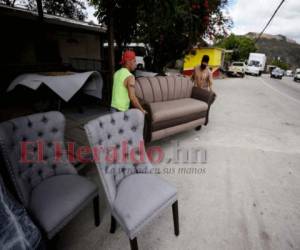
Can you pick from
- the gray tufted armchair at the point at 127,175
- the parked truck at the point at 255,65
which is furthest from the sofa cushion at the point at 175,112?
the parked truck at the point at 255,65

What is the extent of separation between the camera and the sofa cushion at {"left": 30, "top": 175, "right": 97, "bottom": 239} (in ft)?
4.03

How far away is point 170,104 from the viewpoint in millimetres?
3512

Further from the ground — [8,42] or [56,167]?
[8,42]

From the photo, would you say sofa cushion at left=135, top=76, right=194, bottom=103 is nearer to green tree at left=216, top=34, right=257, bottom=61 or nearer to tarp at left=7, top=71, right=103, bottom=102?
tarp at left=7, top=71, right=103, bottom=102

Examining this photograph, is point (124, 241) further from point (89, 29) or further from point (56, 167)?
point (89, 29)

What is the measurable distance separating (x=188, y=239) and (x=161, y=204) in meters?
0.54

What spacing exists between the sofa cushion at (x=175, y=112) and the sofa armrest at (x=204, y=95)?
0.54 feet

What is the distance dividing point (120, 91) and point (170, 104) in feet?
4.22

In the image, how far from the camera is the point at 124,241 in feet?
5.27

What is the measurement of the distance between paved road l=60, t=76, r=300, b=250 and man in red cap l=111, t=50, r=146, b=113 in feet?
3.67

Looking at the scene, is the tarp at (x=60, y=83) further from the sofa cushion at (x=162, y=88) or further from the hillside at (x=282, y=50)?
the hillside at (x=282, y=50)

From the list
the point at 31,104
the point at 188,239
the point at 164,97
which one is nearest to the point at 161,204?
the point at 188,239

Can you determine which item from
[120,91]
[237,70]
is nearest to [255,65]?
[237,70]

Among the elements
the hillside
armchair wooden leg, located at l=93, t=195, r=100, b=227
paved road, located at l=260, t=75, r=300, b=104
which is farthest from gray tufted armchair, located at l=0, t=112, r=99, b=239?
the hillside
